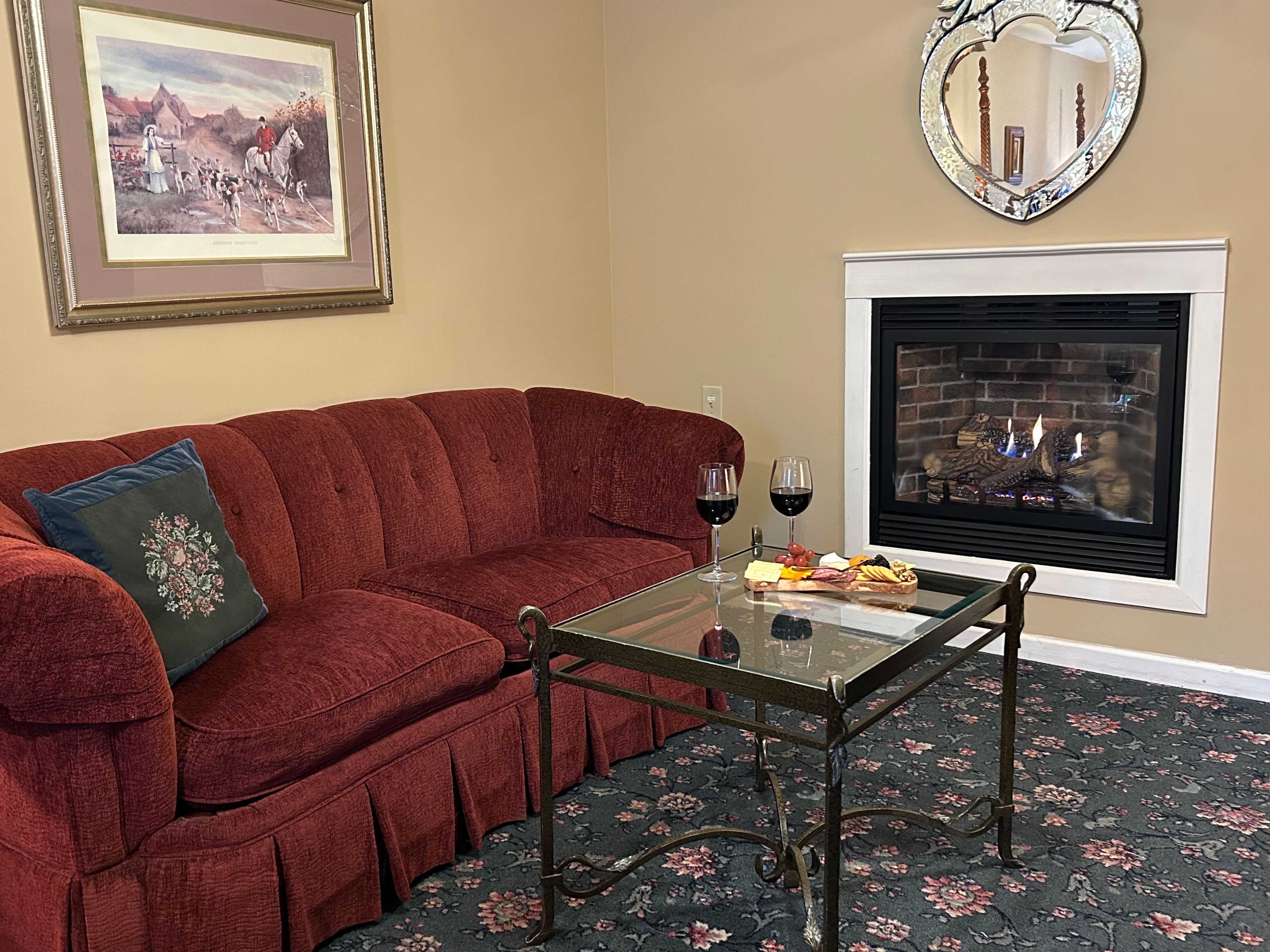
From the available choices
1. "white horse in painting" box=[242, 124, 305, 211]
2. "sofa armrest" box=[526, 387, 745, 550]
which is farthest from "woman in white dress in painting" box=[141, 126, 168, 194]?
"sofa armrest" box=[526, 387, 745, 550]

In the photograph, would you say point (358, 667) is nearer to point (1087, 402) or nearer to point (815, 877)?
point (815, 877)

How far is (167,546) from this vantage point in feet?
6.98

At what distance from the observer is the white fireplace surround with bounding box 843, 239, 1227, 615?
119 inches

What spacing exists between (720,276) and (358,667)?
7.40 feet

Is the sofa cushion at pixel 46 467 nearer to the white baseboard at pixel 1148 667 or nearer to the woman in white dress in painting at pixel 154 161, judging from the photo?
the woman in white dress in painting at pixel 154 161

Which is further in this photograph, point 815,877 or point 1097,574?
point 1097,574

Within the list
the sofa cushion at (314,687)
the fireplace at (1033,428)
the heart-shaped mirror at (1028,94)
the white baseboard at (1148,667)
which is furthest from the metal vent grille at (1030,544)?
the sofa cushion at (314,687)

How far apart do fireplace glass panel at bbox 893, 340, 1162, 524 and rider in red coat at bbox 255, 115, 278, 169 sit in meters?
2.02

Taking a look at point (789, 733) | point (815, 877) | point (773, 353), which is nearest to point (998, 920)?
point (815, 877)

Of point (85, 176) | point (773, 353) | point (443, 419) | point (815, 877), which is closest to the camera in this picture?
point (815, 877)

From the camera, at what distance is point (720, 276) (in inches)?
154

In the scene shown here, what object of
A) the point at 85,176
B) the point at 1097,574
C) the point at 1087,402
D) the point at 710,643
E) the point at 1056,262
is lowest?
the point at 1097,574

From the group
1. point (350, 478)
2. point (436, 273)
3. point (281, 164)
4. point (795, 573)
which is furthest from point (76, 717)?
point (436, 273)

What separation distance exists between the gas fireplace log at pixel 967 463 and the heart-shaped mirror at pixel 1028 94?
29.9 inches
